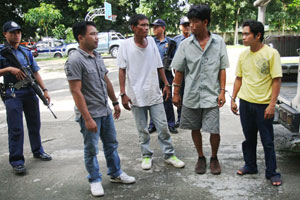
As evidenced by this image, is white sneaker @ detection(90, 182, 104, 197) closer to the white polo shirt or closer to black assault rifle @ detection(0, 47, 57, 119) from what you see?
the white polo shirt

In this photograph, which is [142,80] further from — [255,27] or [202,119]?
[255,27]

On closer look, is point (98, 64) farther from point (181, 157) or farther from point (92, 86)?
point (181, 157)

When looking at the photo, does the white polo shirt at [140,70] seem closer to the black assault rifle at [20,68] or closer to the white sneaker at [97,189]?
the white sneaker at [97,189]

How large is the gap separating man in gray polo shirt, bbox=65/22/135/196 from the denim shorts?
Answer: 87 cm

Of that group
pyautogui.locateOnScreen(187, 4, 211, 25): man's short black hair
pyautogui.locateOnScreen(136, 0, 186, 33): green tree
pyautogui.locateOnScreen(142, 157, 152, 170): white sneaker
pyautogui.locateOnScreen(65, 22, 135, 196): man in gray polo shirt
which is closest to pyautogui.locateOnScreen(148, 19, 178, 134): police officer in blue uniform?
pyautogui.locateOnScreen(142, 157, 152, 170): white sneaker

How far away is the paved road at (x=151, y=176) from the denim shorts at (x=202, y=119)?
55cm

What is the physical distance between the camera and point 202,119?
339 cm

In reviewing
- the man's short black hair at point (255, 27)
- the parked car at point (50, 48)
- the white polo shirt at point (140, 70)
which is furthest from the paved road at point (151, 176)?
the parked car at point (50, 48)

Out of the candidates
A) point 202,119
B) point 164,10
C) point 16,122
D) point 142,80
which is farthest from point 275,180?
point 164,10

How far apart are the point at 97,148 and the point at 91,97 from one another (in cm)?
53

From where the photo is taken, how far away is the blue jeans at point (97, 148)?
297 centimetres

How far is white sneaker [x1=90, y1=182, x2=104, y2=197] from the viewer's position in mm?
3002

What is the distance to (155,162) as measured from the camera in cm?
384

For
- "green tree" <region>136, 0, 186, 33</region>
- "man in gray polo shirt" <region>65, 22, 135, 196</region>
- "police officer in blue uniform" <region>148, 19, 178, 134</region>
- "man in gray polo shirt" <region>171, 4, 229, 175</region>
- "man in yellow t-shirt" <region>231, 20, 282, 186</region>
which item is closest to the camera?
"man in gray polo shirt" <region>65, 22, 135, 196</region>
